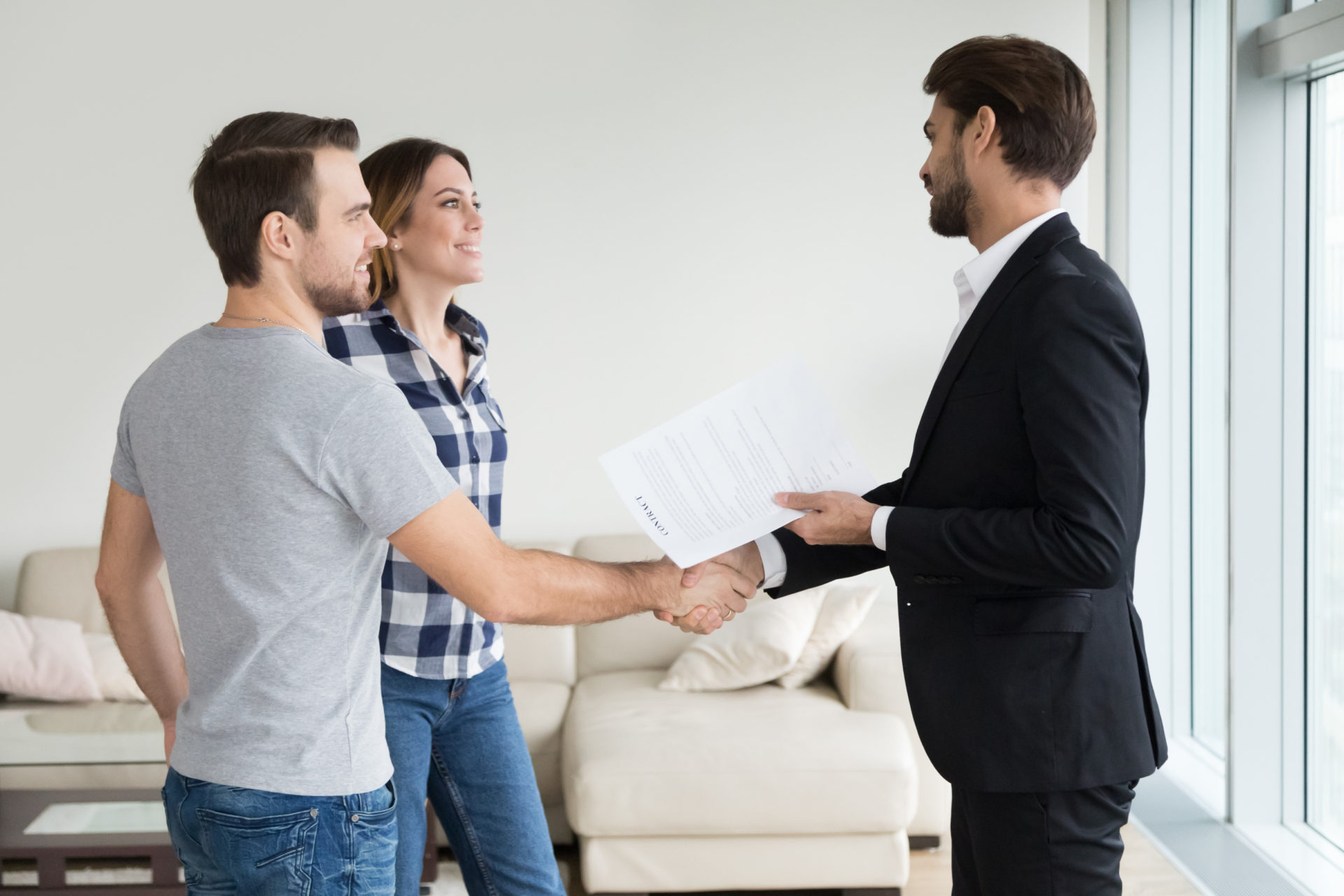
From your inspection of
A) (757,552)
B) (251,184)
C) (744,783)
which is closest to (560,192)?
(744,783)

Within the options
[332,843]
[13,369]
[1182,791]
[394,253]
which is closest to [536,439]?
[13,369]

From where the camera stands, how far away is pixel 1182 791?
3.25 metres

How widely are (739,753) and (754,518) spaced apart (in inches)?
53.5

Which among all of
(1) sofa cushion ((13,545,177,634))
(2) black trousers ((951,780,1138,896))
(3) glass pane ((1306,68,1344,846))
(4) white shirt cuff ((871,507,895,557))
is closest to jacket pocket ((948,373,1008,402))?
(4) white shirt cuff ((871,507,895,557))

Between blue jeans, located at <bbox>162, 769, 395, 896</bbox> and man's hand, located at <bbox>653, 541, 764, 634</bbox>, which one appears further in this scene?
man's hand, located at <bbox>653, 541, 764, 634</bbox>

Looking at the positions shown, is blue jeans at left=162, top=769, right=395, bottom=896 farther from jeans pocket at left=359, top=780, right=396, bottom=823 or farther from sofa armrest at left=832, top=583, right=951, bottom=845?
sofa armrest at left=832, top=583, right=951, bottom=845

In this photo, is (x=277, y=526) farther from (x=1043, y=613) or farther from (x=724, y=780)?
(x=724, y=780)

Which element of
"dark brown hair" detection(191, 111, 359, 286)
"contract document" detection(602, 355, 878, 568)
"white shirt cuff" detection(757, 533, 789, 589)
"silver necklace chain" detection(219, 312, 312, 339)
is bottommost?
"white shirt cuff" detection(757, 533, 789, 589)

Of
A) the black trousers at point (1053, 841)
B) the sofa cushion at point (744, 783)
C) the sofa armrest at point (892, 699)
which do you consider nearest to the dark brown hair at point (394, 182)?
the black trousers at point (1053, 841)

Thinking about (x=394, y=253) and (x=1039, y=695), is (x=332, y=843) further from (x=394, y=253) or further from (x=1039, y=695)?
(x=394, y=253)

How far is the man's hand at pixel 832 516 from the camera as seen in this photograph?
1.46 meters

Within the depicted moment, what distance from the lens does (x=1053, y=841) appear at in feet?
4.17

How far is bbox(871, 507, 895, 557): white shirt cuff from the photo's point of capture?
53.1 inches

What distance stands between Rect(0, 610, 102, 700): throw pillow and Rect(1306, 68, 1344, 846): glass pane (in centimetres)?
331
